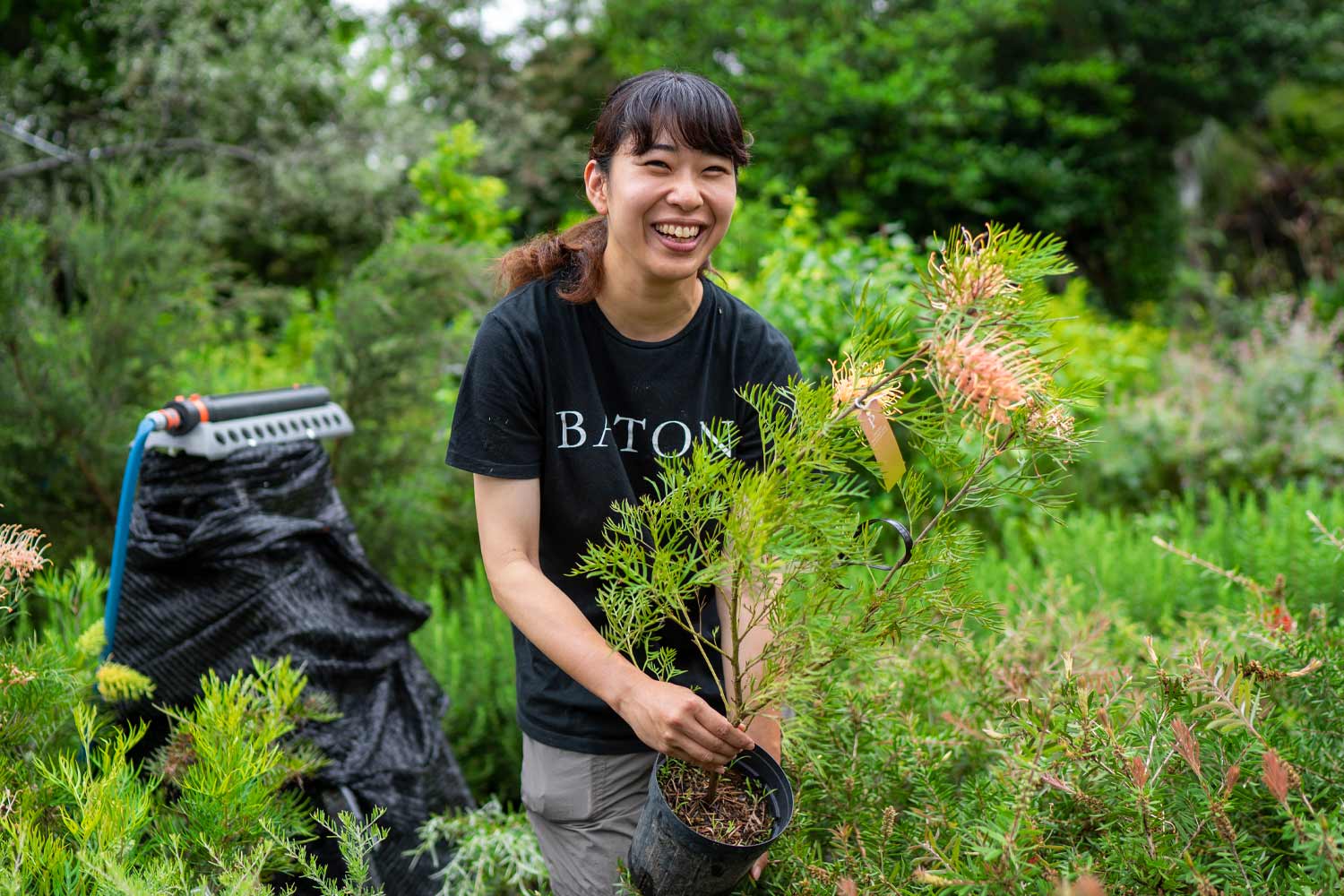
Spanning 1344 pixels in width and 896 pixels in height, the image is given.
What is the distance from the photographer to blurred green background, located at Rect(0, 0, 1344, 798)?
11.2 feet

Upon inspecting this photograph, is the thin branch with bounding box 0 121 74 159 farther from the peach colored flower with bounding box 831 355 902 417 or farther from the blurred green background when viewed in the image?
the peach colored flower with bounding box 831 355 902 417

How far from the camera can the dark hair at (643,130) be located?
1591 millimetres

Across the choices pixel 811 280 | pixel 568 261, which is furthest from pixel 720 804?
pixel 811 280

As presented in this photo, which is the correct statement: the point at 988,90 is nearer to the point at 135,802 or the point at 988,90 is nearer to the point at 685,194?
the point at 685,194

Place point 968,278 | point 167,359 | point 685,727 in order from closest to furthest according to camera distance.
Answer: point 968,278 < point 685,727 < point 167,359

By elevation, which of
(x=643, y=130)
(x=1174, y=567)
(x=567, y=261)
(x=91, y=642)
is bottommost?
(x=1174, y=567)

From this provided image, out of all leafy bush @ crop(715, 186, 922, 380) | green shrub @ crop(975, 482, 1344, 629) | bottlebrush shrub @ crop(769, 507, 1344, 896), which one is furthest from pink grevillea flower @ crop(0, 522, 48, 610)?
leafy bush @ crop(715, 186, 922, 380)

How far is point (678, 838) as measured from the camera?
1352mm

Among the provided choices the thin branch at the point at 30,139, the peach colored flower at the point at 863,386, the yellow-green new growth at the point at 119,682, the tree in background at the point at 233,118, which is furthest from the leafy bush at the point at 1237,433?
the thin branch at the point at 30,139

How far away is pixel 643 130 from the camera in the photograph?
1603 mm

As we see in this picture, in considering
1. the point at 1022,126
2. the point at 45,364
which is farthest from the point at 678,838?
the point at 1022,126

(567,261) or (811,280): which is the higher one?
(567,261)

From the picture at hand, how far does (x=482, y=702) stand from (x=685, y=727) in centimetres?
201

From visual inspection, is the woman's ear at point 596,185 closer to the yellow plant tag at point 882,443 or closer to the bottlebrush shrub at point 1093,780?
the yellow plant tag at point 882,443
